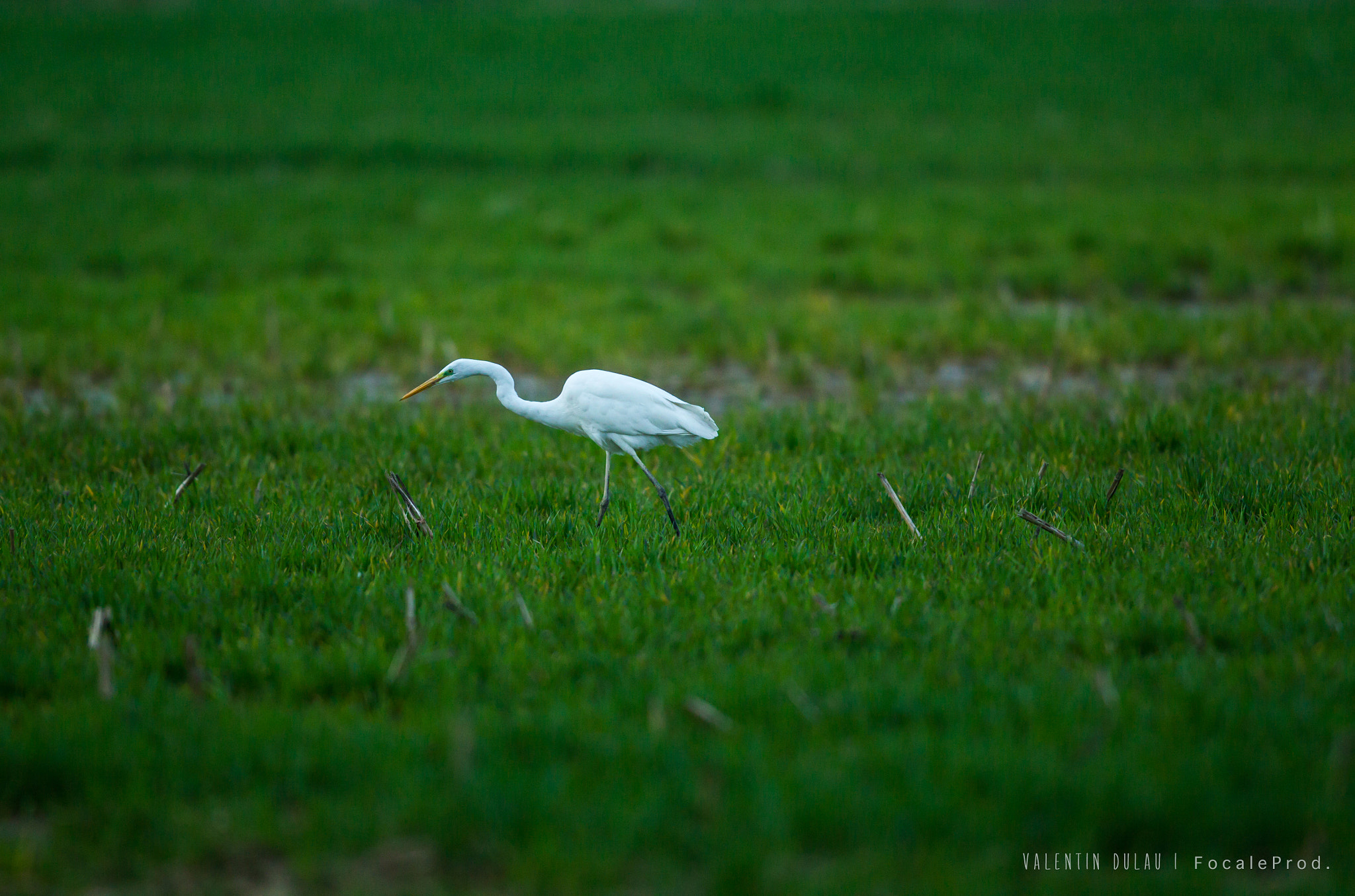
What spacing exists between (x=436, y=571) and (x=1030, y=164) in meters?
14.8

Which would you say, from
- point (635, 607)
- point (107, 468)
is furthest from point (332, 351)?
point (635, 607)

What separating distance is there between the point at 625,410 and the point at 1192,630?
8.25ft

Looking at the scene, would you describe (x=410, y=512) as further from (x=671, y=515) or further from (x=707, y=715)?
(x=707, y=715)

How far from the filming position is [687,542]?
465cm

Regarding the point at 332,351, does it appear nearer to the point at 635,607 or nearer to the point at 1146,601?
the point at 635,607

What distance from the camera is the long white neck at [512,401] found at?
4.89 m

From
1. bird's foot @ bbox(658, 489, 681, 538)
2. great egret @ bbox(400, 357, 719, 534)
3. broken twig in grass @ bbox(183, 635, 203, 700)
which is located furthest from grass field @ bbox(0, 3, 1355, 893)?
great egret @ bbox(400, 357, 719, 534)

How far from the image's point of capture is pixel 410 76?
24.1 metres

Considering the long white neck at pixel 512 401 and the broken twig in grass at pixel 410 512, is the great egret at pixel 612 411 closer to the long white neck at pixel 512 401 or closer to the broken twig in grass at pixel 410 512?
the long white neck at pixel 512 401

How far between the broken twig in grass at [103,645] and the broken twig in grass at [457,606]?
1.12m

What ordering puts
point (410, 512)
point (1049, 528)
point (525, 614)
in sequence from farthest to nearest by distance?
point (410, 512) < point (1049, 528) < point (525, 614)

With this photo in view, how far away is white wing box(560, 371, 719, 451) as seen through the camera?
4758 millimetres

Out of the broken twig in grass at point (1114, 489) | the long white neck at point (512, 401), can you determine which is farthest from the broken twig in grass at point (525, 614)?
the broken twig in grass at point (1114, 489)

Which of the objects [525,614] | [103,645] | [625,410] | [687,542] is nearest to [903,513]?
[687,542]
